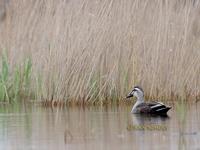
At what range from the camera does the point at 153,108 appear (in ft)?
48.9

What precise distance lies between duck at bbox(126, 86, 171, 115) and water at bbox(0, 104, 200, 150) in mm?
121

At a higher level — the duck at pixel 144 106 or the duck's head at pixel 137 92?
the duck's head at pixel 137 92

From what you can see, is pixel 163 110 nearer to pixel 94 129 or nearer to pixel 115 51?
pixel 115 51

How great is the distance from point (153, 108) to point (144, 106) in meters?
0.39

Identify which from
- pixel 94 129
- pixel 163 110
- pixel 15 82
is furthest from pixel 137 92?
pixel 94 129

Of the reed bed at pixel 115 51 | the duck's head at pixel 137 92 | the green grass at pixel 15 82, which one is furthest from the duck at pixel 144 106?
the green grass at pixel 15 82

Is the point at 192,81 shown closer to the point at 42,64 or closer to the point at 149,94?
the point at 149,94

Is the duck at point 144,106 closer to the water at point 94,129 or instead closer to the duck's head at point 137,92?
the duck's head at point 137,92

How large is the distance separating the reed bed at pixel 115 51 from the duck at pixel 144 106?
59 centimetres

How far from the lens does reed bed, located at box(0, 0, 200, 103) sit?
52.7 feet

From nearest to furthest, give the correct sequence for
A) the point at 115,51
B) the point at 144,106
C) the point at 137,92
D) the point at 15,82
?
the point at 144,106, the point at 137,92, the point at 115,51, the point at 15,82

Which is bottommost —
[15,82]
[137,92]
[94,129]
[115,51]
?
[94,129]

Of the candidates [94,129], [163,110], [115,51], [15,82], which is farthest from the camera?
[15,82]

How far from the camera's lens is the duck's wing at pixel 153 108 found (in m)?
14.5
